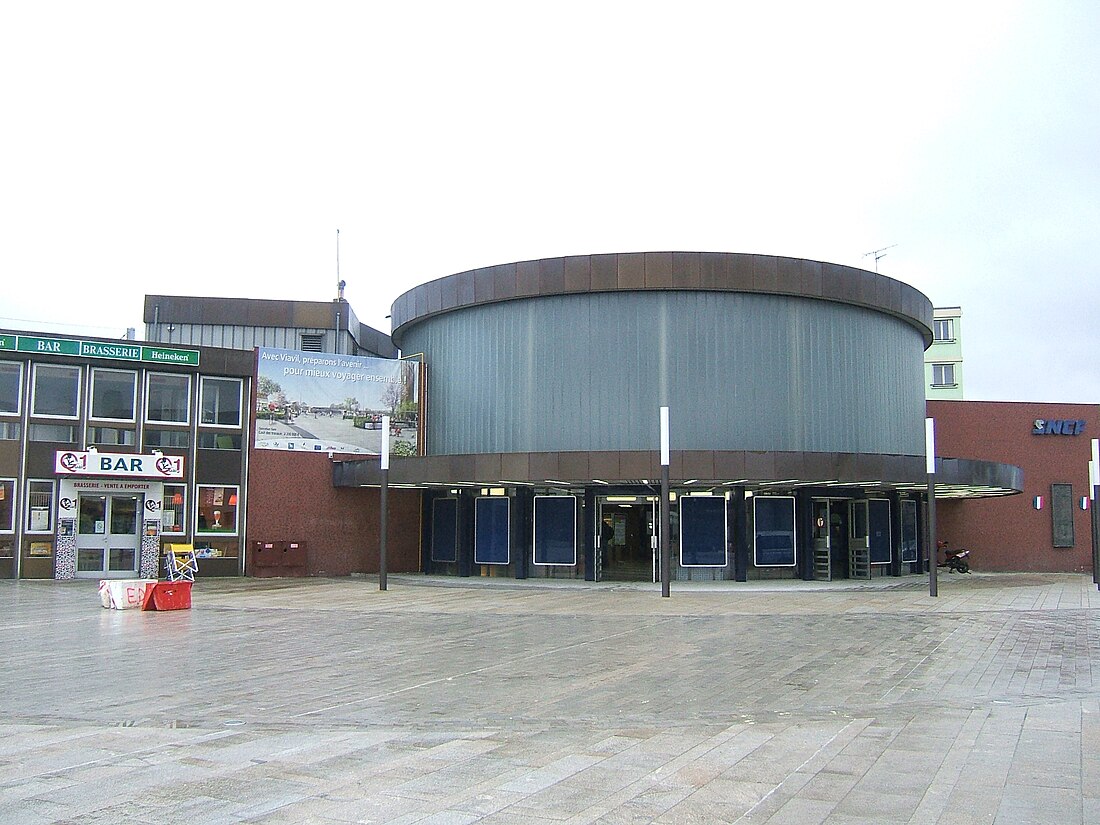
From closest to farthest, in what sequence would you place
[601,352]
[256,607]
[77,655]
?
[77,655] < [256,607] < [601,352]

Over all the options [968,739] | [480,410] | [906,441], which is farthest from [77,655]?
[906,441]

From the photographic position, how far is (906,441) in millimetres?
32969

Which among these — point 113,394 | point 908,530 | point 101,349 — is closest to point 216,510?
point 113,394

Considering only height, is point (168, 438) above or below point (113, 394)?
below

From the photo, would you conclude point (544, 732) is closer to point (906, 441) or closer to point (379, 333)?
point (906, 441)

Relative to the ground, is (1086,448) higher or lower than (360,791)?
higher

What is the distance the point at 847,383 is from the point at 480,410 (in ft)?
36.6

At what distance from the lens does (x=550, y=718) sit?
998cm

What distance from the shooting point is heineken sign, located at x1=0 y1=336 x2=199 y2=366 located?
28969 millimetres

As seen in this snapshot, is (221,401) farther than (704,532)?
Yes

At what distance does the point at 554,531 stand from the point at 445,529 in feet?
14.4

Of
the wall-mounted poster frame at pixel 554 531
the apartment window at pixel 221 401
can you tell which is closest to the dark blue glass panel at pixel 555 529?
the wall-mounted poster frame at pixel 554 531

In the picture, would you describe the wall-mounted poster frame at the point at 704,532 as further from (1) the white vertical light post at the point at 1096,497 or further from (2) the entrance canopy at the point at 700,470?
(1) the white vertical light post at the point at 1096,497

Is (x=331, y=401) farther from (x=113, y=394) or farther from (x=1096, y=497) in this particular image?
(x=1096, y=497)
